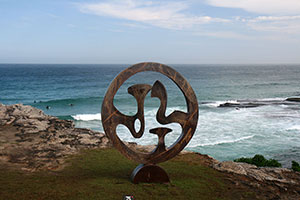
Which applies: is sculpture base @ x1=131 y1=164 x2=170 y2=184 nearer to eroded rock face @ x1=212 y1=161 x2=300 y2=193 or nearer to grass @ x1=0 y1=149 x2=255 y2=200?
grass @ x1=0 y1=149 x2=255 y2=200

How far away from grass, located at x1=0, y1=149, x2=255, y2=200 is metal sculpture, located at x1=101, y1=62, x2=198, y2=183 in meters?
0.57

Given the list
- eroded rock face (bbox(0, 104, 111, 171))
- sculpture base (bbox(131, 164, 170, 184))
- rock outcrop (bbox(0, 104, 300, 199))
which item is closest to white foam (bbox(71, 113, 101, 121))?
eroded rock face (bbox(0, 104, 111, 171))

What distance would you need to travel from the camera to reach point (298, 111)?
33.8m

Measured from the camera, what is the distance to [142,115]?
930cm

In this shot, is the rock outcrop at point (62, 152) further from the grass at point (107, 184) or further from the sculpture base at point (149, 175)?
the sculpture base at point (149, 175)

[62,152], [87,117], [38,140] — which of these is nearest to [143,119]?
[62,152]

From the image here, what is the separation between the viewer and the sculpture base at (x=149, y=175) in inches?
375

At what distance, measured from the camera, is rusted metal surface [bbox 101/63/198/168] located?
9.09m

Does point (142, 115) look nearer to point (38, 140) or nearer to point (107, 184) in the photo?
point (107, 184)

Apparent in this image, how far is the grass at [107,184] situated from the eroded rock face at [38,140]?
0.99 m

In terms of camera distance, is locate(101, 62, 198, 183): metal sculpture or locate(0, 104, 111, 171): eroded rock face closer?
Result: locate(101, 62, 198, 183): metal sculpture

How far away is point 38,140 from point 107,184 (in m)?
6.43

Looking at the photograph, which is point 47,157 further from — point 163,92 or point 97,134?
point 163,92

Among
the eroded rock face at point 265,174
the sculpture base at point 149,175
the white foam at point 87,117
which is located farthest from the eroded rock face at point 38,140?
the white foam at point 87,117
